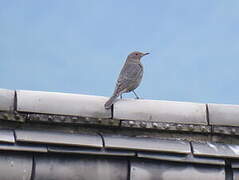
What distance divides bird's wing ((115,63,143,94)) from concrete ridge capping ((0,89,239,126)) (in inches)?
108

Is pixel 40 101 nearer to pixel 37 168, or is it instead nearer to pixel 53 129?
pixel 53 129

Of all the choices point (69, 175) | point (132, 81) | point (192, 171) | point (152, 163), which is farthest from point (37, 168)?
point (132, 81)

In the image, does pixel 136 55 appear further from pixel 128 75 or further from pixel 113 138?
pixel 113 138

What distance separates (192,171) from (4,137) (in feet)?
3.69

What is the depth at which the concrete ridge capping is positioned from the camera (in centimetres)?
346

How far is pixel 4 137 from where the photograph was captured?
321cm

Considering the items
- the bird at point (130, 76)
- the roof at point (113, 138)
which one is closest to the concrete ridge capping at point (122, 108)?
the roof at point (113, 138)

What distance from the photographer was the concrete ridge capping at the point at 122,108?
3.46 m

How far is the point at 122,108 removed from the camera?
3602mm

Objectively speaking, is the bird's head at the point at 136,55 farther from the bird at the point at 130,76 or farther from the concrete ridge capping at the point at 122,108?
the concrete ridge capping at the point at 122,108

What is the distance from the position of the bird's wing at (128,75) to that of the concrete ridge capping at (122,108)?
9.03ft

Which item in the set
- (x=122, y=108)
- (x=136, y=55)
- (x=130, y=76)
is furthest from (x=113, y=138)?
(x=136, y=55)

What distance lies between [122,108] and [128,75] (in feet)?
11.0

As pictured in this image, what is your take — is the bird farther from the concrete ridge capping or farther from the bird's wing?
the concrete ridge capping
